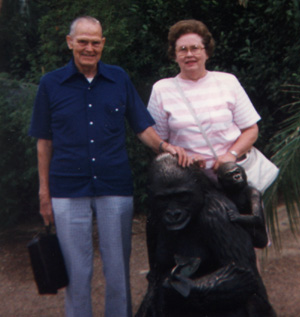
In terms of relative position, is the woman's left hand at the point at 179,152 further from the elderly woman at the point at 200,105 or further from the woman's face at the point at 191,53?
the woman's face at the point at 191,53

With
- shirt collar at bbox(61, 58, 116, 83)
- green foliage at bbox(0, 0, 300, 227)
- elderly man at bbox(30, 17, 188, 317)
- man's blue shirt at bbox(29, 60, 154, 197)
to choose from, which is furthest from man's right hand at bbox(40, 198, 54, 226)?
green foliage at bbox(0, 0, 300, 227)

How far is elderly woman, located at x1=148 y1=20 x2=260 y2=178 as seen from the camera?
125 inches

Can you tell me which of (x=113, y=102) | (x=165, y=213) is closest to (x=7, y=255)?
(x=113, y=102)

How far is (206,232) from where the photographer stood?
2814 mm

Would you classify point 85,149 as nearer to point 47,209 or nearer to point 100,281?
point 47,209

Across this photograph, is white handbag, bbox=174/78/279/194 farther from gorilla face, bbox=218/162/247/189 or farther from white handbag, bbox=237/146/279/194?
gorilla face, bbox=218/162/247/189

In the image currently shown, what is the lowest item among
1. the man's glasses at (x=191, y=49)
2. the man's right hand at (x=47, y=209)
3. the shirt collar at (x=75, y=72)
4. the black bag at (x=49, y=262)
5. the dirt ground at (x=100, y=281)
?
the dirt ground at (x=100, y=281)

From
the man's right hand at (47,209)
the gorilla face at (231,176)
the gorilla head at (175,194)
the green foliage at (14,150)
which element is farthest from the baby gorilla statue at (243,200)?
the green foliage at (14,150)

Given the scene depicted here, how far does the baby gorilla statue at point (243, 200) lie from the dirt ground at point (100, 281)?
5.19 ft

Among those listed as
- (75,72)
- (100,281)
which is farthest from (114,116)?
(100,281)

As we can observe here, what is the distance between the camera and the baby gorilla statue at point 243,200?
9.37ft

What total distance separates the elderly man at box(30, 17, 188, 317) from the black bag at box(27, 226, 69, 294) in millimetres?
43

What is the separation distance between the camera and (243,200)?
118 inches

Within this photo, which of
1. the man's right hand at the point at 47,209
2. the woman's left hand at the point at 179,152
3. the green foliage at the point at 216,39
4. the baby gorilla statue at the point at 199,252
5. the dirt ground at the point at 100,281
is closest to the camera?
the baby gorilla statue at the point at 199,252
